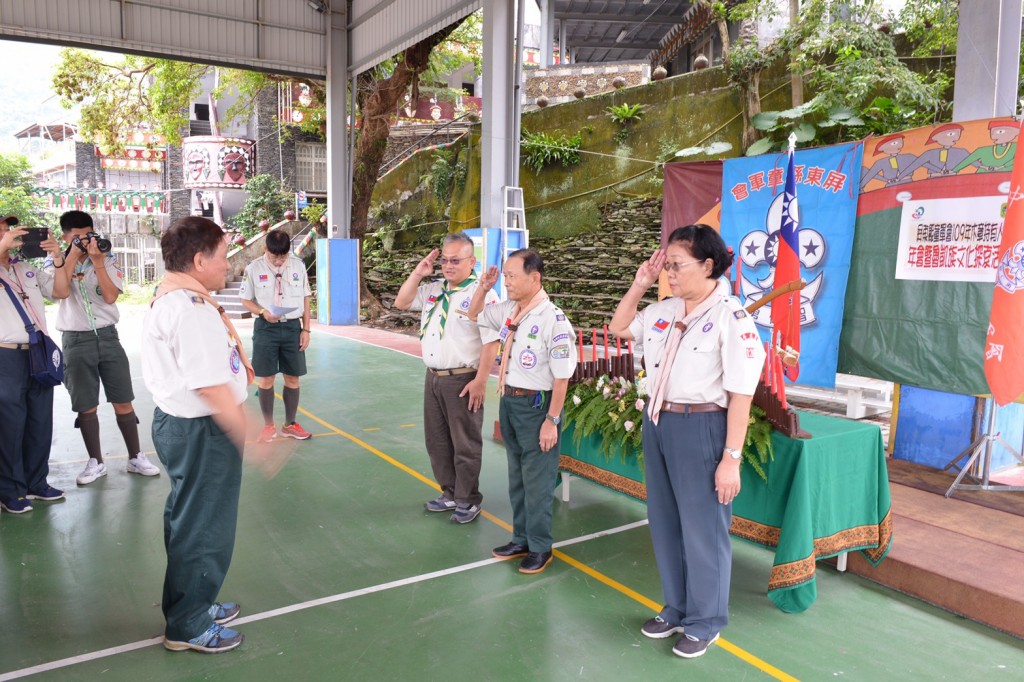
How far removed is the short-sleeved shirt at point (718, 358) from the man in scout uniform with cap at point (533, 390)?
2.28ft

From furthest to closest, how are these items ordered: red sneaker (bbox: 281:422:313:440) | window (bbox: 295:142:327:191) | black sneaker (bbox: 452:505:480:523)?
window (bbox: 295:142:327:191) < red sneaker (bbox: 281:422:313:440) < black sneaker (bbox: 452:505:480:523)

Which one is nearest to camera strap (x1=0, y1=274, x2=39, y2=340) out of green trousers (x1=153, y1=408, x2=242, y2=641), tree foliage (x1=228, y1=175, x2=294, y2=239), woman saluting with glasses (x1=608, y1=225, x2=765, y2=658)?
green trousers (x1=153, y1=408, x2=242, y2=641)

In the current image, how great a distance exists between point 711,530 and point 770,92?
10194 millimetres

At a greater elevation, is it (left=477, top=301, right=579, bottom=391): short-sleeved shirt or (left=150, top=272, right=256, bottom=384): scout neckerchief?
(left=150, top=272, right=256, bottom=384): scout neckerchief

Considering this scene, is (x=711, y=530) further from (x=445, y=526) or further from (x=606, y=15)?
(x=606, y=15)

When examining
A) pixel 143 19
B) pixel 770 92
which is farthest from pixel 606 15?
pixel 143 19

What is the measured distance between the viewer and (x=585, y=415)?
3715 mm

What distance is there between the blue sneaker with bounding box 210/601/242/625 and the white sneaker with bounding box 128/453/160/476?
82.4 inches

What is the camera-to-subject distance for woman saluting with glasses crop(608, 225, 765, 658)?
236 cm

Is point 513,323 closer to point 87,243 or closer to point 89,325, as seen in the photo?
point 87,243

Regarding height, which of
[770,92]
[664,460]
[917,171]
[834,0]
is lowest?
[664,460]

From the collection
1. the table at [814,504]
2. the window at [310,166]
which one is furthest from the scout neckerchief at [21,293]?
the window at [310,166]

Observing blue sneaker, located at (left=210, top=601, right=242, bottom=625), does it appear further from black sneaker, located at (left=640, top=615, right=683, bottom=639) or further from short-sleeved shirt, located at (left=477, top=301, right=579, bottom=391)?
black sneaker, located at (left=640, top=615, right=683, bottom=639)

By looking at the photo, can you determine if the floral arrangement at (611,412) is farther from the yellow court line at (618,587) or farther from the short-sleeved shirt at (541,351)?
the yellow court line at (618,587)
